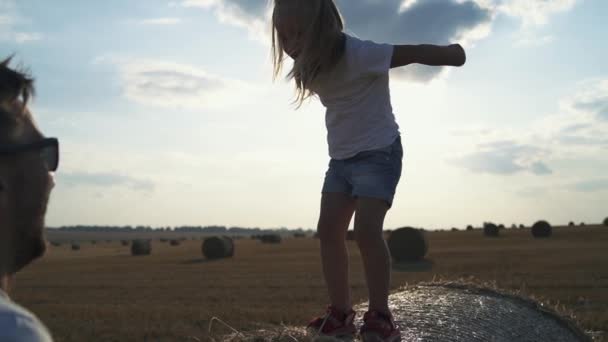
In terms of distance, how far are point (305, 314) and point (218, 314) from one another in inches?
53.8

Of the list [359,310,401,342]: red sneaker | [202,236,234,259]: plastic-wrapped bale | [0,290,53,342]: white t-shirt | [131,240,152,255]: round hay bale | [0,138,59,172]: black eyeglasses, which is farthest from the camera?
[131,240,152,255]: round hay bale

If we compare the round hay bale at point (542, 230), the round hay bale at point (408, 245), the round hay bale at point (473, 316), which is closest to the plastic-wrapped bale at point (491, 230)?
the round hay bale at point (542, 230)

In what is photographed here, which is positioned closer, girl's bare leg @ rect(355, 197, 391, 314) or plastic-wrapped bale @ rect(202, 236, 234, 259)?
girl's bare leg @ rect(355, 197, 391, 314)

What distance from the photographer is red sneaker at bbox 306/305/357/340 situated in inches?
153

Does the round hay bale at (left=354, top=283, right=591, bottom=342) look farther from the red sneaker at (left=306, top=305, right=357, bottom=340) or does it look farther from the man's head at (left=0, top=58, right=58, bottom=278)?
the man's head at (left=0, top=58, right=58, bottom=278)

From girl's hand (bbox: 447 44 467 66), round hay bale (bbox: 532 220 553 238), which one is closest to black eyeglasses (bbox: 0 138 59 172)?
girl's hand (bbox: 447 44 467 66)

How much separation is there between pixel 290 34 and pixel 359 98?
568 mm

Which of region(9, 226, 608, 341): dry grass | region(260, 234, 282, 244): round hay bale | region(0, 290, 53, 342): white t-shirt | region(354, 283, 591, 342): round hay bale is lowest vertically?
region(9, 226, 608, 341): dry grass

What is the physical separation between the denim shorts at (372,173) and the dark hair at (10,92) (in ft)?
8.62

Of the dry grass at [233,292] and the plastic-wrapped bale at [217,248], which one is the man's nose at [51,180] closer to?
the dry grass at [233,292]

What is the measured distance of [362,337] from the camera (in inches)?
145

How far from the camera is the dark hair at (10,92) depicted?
3.81 feet

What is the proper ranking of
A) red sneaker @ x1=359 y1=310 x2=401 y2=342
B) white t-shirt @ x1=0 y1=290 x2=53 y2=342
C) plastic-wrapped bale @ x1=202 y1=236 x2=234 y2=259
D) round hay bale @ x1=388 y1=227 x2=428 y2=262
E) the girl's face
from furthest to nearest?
plastic-wrapped bale @ x1=202 y1=236 x2=234 y2=259 → round hay bale @ x1=388 y1=227 x2=428 y2=262 → the girl's face → red sneaker @ x1=359 y1=310 x2=401 y2=342 → white t-shirt @ x1=0 y1=290 x2=53 y2=342

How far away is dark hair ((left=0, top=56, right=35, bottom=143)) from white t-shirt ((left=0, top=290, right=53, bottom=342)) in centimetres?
35
